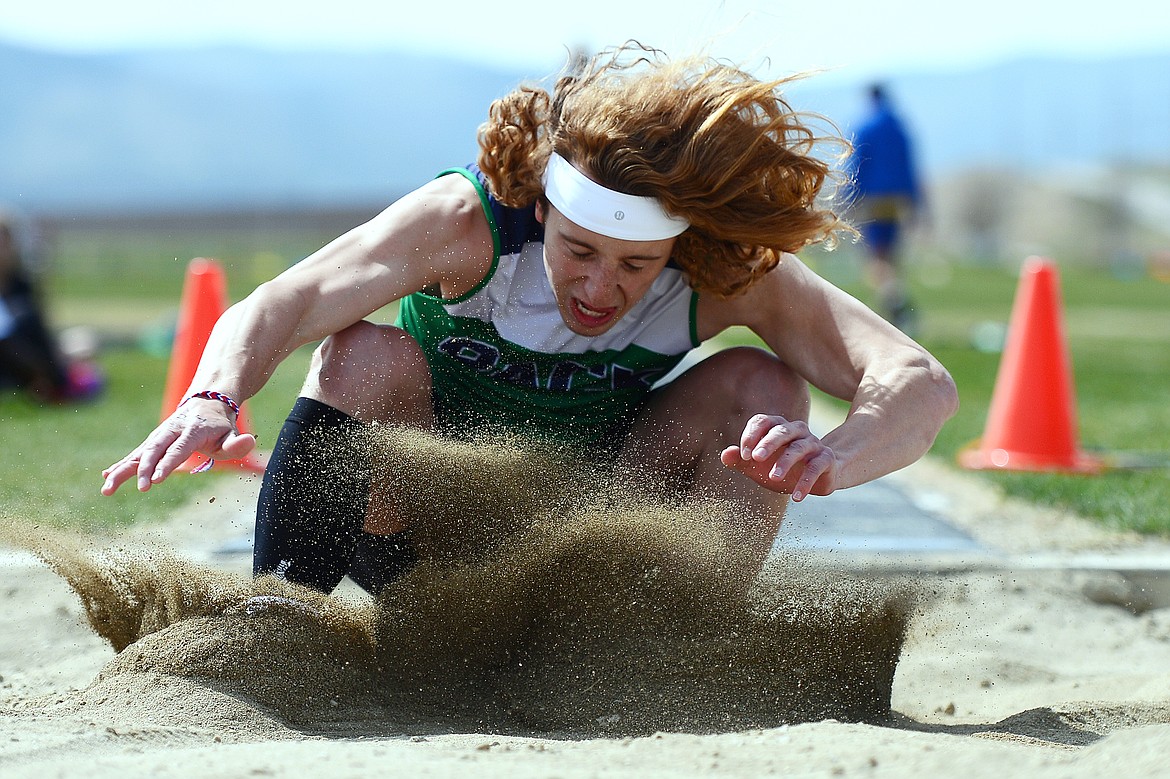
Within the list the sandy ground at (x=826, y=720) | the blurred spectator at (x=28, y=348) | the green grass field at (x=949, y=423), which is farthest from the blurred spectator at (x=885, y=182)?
the sandy ground at (x=826, y=720)

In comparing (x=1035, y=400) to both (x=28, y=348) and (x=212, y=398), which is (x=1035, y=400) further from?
(x=28, y=348)

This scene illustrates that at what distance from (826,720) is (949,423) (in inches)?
184

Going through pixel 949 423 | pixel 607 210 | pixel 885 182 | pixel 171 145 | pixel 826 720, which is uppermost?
pixel 607 210

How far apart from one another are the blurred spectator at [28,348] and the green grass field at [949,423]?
157mm

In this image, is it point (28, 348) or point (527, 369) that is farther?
point (28, 348)

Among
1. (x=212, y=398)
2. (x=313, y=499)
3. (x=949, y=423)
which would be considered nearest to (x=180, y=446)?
(x=212, y=398)

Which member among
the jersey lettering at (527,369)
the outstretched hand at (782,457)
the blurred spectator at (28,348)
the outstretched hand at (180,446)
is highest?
the outstretched hand at (782,457)

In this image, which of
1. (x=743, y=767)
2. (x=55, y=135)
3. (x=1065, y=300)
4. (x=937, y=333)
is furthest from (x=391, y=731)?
(x=55, y=135)

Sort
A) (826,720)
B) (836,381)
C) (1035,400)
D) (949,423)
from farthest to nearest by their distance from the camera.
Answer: (949,423) → (1035,400) → (836,381) → (826,720)

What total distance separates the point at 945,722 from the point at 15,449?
177 inches

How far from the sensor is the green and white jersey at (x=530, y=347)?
110 inches

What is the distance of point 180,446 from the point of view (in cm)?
219

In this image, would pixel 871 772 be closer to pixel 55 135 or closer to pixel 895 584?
pixel 895 584

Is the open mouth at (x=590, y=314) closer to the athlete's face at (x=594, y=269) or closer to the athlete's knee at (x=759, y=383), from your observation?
the athlete's face at (x=594, y=269)
